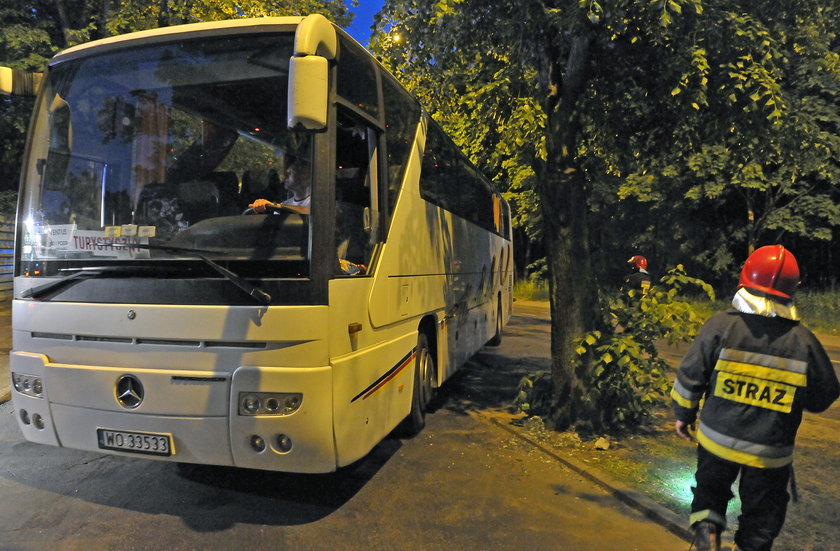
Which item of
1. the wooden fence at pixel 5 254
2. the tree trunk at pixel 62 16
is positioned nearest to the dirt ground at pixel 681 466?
the wooden fence at pixel 5 254

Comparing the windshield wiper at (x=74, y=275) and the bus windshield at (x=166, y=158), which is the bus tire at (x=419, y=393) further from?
the windshield wiper at (x=74, y=275)

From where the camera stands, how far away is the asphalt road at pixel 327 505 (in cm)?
358

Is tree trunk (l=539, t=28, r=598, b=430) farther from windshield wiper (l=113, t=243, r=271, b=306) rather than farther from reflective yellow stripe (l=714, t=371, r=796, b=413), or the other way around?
windshield wiper (l=113, t=243, r=271, b=306)

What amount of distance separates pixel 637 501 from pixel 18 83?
5430 millimetres

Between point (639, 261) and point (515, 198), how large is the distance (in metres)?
13.8

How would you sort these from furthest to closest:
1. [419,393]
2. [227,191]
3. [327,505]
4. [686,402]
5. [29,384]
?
[419,393] < [327,505] < [29,384] < [227,191] < [686,402]

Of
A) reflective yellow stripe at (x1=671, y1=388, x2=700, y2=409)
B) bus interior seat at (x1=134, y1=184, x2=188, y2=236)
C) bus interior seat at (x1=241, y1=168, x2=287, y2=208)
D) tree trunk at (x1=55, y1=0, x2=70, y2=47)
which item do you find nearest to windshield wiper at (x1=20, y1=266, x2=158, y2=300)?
bus interior seat at (x1=134, y1=184, x2=188, y2=236)

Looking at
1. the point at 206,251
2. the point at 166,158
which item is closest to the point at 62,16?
the point at 166,158

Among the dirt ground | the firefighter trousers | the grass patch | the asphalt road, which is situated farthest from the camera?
the grass patch

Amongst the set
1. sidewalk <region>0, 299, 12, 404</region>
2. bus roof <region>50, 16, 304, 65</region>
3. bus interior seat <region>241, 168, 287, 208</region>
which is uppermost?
bus roof <region>50, 16, 304, 65</region>

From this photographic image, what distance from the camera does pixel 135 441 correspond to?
3.71 meters

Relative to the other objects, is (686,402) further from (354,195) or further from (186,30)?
(186,30)

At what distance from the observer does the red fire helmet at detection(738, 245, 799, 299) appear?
269 centimetres

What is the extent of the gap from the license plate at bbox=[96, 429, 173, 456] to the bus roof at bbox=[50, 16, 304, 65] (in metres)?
2.60
